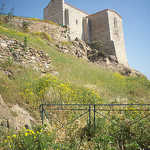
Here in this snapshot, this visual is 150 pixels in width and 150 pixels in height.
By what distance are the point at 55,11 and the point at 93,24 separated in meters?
7.09

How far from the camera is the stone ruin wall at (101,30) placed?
20.8 meters

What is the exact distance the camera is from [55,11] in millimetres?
21203

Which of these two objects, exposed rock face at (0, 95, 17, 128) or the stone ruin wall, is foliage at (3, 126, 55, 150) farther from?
the stone ruin wall

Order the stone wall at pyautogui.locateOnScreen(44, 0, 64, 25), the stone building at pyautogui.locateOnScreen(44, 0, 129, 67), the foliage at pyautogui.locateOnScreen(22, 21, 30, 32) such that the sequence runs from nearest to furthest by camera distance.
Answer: the foliage at pyautogui.locateOnScreen(22, 21, 30, 32) < the stone wall at pyautogui.locateOnScreen(44, 0, 64, 25) < the stone building at pyautogui.locateOnScreen(44, 0, 129, 67)

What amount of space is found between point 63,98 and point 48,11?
22619mm

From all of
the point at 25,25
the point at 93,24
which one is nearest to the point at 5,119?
the point at 25,25

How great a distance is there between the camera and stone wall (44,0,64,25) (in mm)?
20170

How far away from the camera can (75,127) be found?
3.32 meters

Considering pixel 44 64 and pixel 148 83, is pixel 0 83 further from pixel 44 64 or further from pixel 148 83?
pixel 148 83

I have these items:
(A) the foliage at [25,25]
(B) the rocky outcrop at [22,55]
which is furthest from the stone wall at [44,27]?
(B) the rocky outcrop at [22,55]

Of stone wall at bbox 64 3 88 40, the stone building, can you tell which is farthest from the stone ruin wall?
stone wall at bbox 64 3 88 40

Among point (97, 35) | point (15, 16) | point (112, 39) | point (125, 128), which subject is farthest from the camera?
point (97, 35)

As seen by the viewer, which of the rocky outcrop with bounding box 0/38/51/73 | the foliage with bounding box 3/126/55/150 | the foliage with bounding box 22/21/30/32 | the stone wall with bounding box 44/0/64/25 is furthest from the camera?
the stone wall with bounding box 44/0/64/25

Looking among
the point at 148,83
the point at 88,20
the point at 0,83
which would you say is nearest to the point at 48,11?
the point at 88,20
